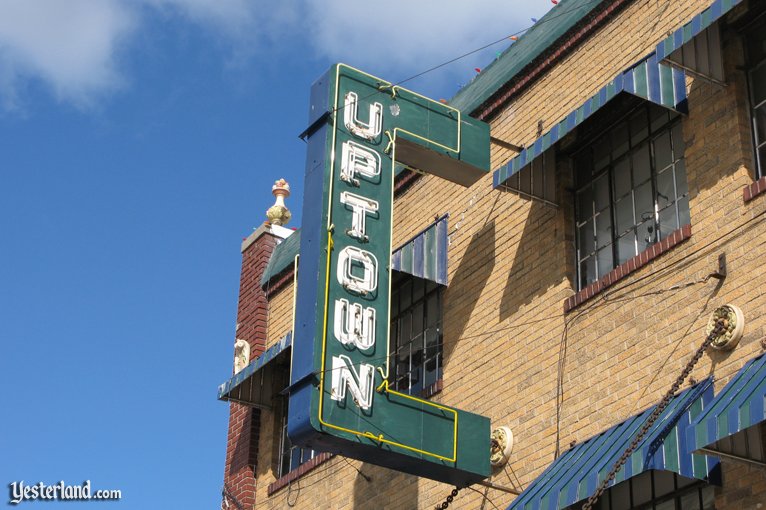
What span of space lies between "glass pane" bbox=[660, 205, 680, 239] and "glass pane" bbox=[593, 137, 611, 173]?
1.27m

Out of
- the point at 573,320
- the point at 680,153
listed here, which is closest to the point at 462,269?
the point at 573,320

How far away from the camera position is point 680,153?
41.1 ft

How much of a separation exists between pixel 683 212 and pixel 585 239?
1.58 m

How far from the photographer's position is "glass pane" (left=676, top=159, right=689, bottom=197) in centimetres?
1234

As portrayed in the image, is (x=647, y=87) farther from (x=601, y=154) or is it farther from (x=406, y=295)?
(x=406, y=295)

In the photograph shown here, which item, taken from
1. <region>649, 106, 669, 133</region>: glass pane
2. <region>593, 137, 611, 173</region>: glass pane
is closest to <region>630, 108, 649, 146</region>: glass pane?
<region>649, 106, 669, 133</region>: glass pane

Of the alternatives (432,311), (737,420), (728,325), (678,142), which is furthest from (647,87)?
(432,311)

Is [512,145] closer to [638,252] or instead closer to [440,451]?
[638,252]

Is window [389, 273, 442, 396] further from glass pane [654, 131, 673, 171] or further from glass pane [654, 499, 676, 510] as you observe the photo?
glass pane [654, 499, 676, 510]

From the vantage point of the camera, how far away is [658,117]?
1300cm

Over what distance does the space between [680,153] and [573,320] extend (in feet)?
6.32

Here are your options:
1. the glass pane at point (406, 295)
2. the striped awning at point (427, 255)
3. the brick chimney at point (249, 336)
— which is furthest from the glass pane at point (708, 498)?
the brick chimney at point (249, 336)

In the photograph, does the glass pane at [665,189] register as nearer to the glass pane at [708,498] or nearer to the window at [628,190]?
the window at [628,190]

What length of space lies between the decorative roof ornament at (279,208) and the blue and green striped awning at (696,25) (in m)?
10.0
